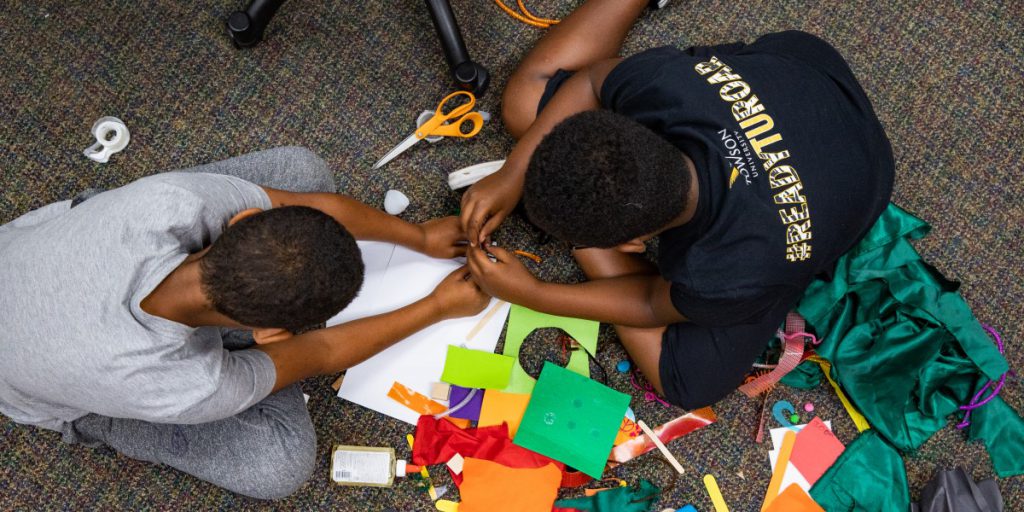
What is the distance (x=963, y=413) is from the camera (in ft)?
3.79

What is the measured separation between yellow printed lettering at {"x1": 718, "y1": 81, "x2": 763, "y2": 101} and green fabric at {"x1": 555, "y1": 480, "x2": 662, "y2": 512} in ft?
2.01

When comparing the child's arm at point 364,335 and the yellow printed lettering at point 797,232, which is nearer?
the yellow printed lettering at point 797,232

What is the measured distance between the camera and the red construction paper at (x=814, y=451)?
1.14 meters

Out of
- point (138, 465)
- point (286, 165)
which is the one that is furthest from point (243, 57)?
point (138, 465)

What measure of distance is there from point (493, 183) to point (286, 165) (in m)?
0.30

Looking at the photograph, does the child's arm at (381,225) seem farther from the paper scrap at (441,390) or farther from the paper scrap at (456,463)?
the paper scrap at (456,463)

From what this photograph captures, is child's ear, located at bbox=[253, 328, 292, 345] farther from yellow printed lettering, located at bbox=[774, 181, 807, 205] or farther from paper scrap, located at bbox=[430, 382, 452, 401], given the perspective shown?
yellow printed lettering, located at bbox=[774, 181, 807, 205]

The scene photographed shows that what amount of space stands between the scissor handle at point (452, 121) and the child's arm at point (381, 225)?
0.15 m

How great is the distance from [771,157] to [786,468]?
567 millimetres

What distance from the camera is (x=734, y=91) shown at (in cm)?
86

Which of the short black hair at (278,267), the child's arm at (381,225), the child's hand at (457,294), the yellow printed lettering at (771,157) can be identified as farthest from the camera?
the child's hand at (457,294)

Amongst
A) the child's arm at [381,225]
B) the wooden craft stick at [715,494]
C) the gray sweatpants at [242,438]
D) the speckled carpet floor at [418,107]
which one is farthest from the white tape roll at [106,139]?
the wooden craft stick at [715,494]

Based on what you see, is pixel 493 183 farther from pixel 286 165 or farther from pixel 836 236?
pixel 836 236

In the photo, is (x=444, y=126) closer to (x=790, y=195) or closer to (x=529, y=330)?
(x=529, y=330)
